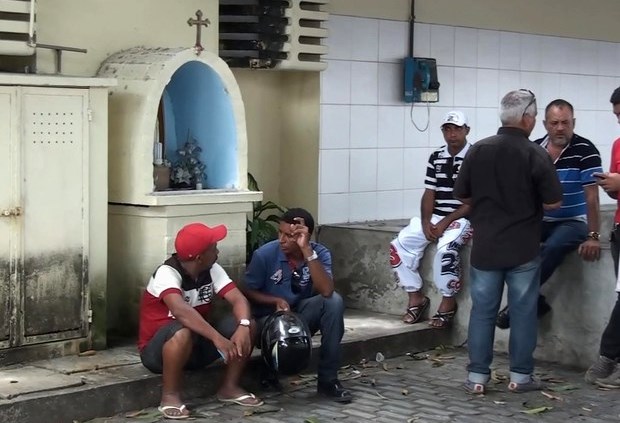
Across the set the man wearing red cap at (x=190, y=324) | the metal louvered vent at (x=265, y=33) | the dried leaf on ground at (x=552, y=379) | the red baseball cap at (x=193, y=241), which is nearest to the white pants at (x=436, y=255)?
the dried leaf on ground at (x=552, y=379)

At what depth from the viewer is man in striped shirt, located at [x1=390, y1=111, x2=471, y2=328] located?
8617 millimetres

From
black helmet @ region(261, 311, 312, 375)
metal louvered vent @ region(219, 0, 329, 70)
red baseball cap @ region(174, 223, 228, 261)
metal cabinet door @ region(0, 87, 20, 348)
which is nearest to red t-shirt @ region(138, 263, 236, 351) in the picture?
red baseball cap @ region(174, 223, 228, 261)

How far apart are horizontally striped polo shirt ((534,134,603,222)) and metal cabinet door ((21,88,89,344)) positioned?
10.6 feet

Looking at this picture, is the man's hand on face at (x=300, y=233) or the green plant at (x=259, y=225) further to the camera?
the green plant at (x=259, y=225)

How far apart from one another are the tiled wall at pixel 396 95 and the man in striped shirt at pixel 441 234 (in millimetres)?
997

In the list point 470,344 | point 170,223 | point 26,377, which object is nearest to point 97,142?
point 170,223

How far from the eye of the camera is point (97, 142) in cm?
738

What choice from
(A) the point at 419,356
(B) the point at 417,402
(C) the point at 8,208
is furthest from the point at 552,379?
(C) the point at 8,208

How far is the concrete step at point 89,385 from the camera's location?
20.7ft

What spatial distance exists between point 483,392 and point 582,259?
4.34 feet

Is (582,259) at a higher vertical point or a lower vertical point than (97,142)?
lower

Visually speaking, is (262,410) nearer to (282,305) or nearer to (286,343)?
(286,343)

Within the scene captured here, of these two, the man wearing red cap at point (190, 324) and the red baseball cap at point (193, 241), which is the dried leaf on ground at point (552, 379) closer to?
the man wearing red cap at point (190, 324)

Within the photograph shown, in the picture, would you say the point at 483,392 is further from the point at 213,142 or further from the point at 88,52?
the point at 88,52
